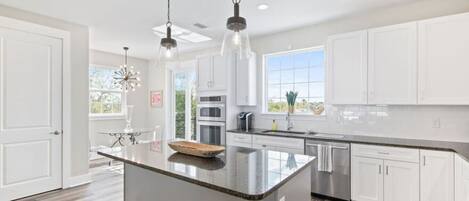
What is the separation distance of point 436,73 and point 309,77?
1.71 metres

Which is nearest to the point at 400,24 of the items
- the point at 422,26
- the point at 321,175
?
the point at 422,26

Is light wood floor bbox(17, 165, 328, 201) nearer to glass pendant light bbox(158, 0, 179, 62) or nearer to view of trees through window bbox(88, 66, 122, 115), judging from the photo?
view of trees through window bbox(88, 66, 122, 115)

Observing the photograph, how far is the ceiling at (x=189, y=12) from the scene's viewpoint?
10.4 feet

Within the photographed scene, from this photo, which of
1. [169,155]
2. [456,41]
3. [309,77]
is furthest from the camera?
[309,77]

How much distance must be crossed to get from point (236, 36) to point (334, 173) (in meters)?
2.38

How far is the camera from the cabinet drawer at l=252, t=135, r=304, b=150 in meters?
3.54

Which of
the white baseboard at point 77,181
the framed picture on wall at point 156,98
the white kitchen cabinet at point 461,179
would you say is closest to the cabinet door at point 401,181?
the white kitchen cabinet at point 461,179

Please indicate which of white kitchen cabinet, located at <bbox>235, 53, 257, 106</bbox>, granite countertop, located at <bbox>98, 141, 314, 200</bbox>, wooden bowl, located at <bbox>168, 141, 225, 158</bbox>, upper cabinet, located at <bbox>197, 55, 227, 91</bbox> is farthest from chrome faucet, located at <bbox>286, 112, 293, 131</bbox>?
wooden bowl, located at <bbox>168, 141, 225, 158</bbox>

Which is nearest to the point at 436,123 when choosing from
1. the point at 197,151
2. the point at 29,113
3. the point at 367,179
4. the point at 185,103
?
the point at 367,179

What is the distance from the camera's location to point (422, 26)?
2941mm

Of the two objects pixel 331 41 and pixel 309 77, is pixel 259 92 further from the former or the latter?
pixel 331 41

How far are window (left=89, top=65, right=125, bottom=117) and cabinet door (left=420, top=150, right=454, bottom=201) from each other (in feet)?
20.1

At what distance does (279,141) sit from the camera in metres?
3.73

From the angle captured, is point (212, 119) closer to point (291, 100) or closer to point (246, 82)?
point (246, 82)
